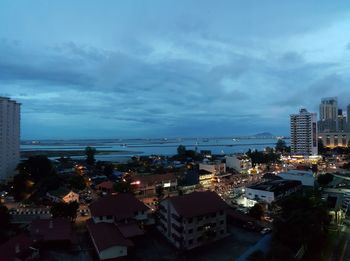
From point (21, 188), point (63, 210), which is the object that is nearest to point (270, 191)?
point (63, 210)

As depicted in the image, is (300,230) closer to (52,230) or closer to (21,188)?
(52,230)

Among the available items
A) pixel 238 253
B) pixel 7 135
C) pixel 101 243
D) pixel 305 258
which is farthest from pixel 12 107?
pixel 305 258

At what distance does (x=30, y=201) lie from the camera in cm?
2195

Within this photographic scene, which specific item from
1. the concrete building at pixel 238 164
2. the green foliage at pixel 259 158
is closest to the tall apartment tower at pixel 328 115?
the green foliage at pixel 259 158

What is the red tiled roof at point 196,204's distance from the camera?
14345 mm

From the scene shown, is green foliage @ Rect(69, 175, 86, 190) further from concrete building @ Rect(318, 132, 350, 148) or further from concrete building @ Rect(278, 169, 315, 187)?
concrete building @ Rect(318, 132, 350, 148)

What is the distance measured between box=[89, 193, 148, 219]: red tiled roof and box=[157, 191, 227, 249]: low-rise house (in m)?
1.77

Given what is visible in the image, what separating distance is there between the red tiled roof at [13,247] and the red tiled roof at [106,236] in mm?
2811

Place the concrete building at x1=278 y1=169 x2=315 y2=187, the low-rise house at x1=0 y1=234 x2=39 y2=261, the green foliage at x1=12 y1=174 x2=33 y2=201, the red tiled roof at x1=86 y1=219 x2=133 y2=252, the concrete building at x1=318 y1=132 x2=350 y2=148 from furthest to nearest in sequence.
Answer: the concrete building at x1=318 y1=132 x2=350 y2=148, the concrete building at x1=278 y1=169 x2=315 y2=187, the green foliage at x1=12 y1=174 x2=33 y2=201, the red tiled roof at x1=86 y1=219 x2=133 y2=252, the low-rise house at x1=0 y1=234 x2=39 y2=261

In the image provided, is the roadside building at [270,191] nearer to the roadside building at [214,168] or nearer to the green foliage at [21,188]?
the roadside building at [214,168]

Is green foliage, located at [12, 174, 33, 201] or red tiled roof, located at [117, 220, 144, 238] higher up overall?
green foliage, located at [12, 174, 33, 201]

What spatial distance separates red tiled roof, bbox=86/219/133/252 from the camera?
12814mm

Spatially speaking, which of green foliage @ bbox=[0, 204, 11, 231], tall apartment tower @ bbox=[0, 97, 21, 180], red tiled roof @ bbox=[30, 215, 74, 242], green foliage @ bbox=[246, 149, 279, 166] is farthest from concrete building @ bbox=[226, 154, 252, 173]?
green foliage @ bbox=[0, 204, 11, 231]

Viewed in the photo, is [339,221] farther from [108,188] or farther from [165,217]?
[108,188]
